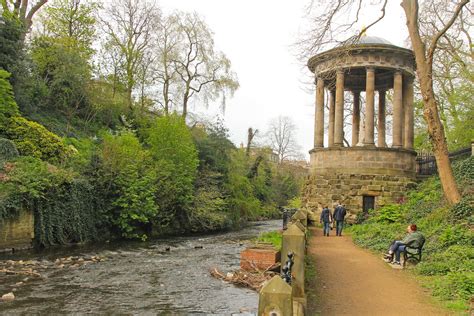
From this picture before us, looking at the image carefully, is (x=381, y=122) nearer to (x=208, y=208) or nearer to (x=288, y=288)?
(x=208, y=208)

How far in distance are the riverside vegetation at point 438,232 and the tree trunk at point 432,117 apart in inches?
23.5

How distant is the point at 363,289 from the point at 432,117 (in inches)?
313

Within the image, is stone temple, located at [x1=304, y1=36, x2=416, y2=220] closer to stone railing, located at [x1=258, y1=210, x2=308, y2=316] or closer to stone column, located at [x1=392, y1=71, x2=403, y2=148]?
stone column, located at [x1=392, y1=71, x2=403, y2=148]

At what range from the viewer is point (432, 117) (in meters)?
14.7

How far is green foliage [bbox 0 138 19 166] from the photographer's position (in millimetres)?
19484

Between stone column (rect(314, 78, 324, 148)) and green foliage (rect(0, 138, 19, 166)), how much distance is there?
49.9 feet

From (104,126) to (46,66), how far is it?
19.5ft

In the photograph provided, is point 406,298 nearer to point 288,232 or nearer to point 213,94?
point 288,232

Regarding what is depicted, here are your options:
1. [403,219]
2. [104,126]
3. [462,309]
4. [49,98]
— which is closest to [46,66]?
[49,98]

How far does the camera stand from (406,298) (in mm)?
8398

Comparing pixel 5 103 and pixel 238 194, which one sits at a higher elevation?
pixel 5 103

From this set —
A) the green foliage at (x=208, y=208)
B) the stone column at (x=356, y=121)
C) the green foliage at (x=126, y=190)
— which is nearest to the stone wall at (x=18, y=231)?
the green foliage at (x=126, y=190)

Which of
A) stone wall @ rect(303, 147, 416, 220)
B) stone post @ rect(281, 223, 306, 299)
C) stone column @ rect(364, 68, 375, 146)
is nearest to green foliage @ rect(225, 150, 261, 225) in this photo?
stone wall @ rect(303, 147, 416, 220)

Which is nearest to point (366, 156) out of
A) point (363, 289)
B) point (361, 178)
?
point (361, 178)
